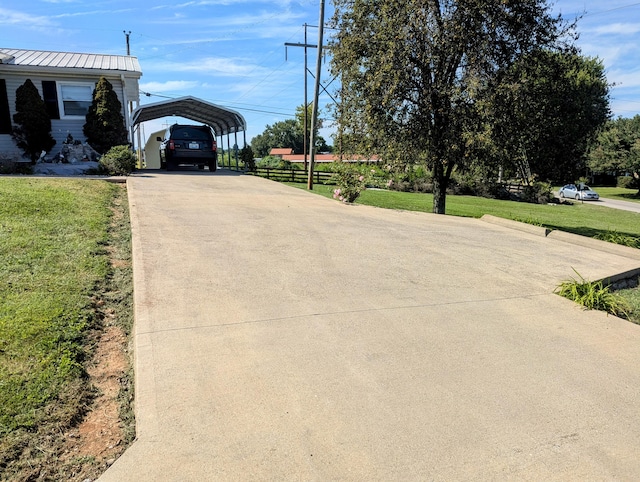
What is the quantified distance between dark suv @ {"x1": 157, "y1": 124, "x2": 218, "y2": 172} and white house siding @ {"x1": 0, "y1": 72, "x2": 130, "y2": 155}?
1850 millimetres

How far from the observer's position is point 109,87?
15789 mm

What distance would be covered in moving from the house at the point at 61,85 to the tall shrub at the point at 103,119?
1.85ft

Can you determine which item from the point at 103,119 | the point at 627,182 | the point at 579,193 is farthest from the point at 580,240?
the point at 627,182

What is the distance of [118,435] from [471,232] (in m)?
7.44

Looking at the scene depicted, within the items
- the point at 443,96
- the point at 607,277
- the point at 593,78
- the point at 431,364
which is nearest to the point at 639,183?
the point at 593,78

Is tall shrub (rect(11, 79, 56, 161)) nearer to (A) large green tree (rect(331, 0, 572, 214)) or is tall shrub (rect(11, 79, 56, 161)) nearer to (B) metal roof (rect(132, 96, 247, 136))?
(B) metal roof (rect(132, 96, 247, 136))

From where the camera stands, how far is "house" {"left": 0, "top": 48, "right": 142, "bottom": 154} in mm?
15273

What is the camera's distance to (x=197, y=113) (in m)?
24.1

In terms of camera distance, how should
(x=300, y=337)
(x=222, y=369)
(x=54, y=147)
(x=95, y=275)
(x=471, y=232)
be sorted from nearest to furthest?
(x=222, y=369), (x=300, y=337), (x=95, y=275), (x=471, y=232), (x=54, y=147)

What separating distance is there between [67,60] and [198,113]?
7.70 metres

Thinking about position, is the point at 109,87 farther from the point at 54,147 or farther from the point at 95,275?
the point at 95,275

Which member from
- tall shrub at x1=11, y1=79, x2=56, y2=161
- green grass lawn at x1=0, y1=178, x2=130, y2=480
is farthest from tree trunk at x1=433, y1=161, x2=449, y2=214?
tall shrub at x1=11, y1=79, x2=56, y2=161

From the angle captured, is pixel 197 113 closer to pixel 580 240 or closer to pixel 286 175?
pixel 286 175

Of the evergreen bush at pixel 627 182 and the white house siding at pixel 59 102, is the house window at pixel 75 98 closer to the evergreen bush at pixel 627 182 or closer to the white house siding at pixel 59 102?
the white house siding at pixel 59 102
